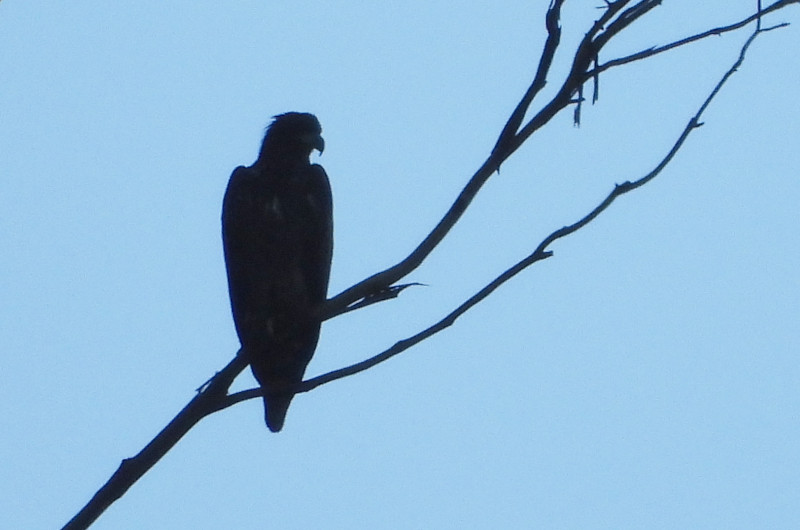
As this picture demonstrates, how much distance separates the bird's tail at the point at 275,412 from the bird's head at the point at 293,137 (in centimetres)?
121

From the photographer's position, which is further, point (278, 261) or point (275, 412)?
point (278, 261)

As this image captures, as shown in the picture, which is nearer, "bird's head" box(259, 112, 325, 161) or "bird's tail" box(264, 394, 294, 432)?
"bird's tail" box(264, 394, 294, 432)

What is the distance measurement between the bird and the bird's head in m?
0.16

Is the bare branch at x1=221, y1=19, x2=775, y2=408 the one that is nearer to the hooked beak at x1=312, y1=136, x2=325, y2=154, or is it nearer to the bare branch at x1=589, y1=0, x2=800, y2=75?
the bare branch at x1=589, y1=0, x2=800, y2=75

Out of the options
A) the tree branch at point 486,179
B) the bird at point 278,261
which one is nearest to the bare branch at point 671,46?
the tree branch at point 486,179

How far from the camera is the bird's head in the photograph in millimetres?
6121

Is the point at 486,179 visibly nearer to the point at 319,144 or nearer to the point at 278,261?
the point at 278,261

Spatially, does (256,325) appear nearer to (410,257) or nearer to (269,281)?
(269,281)

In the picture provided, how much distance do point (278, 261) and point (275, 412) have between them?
0.67m

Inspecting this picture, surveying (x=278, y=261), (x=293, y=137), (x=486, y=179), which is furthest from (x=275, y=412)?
(x=486, y=179)

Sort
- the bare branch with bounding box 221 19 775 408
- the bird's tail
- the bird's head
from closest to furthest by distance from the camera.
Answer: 1. the bare branch with bounding box 221 19 775 408
2. the bird's tail
3. the bird's head

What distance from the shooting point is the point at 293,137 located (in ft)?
20.2

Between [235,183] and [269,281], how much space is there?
562 millimetres

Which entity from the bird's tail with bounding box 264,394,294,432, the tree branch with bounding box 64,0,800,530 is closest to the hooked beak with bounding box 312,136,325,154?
the bird's tail with bounding box 264,394,294,432
